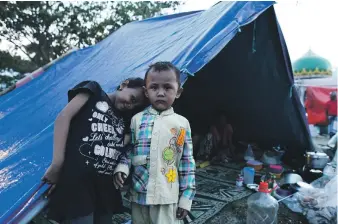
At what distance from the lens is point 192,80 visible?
4.93 metres

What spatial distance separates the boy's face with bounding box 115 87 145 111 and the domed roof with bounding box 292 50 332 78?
616 inches

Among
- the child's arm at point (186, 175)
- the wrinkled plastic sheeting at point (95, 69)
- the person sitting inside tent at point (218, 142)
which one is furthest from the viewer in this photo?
the person sitting inside tent at point (218, 142)

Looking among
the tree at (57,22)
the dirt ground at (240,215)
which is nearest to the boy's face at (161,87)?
the dirt ground at (240,215)

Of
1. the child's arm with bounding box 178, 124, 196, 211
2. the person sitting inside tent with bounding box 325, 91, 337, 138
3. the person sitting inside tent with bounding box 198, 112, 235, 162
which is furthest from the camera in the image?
the person sitting inside tent with bounding box 325, 91, 337, 138

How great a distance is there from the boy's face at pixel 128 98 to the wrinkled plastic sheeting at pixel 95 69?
62 centimetres

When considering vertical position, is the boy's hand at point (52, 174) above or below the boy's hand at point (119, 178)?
above

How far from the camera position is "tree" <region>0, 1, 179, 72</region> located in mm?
8586

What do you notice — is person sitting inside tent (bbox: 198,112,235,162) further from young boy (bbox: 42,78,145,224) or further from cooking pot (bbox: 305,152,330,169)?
young boy (bbox: 42,78,145,224)

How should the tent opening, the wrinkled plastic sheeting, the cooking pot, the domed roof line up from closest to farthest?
the wrinkled plastic sheeting
the tent opening
the cooking pot
the domed roof

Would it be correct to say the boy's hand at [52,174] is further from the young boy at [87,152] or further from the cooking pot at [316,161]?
the cooking pot at [316,161]

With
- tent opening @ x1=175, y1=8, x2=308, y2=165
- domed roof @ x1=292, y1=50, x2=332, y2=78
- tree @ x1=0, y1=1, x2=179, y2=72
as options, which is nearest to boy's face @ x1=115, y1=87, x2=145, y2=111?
tent opening @ x1=175, y1=8, x2=308, y2=165

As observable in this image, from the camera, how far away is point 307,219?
2.63 metres

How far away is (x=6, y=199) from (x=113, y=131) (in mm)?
745

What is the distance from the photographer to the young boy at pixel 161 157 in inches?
52.3
